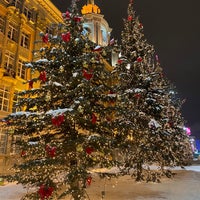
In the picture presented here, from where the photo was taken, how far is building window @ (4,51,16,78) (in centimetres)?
1741

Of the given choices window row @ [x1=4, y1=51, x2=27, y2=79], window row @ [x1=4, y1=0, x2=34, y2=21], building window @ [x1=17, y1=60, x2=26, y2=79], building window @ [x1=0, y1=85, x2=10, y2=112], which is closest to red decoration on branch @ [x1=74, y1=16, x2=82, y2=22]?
window row @ [x1=4, y1=51, x2=27, y2=79]

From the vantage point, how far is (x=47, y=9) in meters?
23.0

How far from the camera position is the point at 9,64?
18.0m

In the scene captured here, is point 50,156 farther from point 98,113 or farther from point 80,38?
point 80,38

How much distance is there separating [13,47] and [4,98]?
447cm

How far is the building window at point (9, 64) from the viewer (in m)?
17.4

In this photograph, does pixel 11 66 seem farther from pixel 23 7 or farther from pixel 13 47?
pixel 23 7

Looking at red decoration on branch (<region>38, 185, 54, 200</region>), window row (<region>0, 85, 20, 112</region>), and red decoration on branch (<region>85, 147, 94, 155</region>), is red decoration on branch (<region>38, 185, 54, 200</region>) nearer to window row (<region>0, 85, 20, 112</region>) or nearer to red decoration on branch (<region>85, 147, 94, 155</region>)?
red decoration on branch (<region>85, 147, 94, 155</region>)

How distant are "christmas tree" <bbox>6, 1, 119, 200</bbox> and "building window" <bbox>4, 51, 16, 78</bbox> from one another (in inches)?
367

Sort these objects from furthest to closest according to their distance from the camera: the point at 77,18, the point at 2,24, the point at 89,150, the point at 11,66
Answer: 1. the point at 11,66
2. the point at 2,24
3. the point at 77,18
4. the point at 89,150

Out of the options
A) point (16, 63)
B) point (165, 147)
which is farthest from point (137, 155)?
point (16, 63)

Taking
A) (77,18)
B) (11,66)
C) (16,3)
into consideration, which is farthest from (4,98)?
(77,18)

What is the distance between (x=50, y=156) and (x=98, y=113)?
7.62ft

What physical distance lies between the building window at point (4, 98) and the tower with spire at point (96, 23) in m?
23.5
